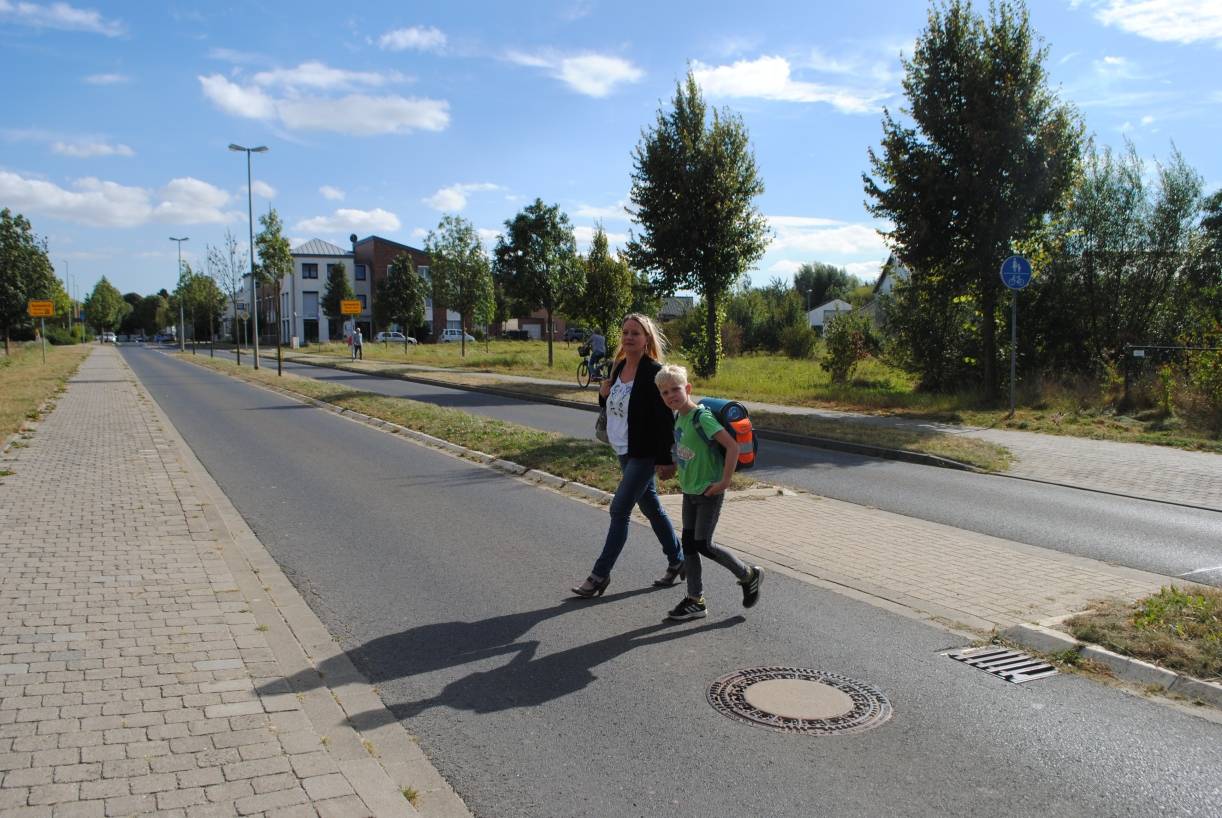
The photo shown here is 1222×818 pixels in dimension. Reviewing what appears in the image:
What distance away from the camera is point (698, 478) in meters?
5.25

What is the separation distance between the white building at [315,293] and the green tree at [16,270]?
39377 millimetres

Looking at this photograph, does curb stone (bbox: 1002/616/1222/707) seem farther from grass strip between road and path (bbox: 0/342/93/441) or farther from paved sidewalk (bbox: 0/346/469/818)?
grass strip between road and path (bbox: 0/342/93/441)

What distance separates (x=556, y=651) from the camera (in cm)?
483

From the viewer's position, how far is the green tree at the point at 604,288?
3250 cm

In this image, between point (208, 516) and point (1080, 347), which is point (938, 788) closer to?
point (208, 516)

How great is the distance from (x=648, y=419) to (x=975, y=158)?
14.8 metres

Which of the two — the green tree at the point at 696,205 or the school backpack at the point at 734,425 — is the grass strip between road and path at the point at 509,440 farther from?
the green tree at the point at 696,205

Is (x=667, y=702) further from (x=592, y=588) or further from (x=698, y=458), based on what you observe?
(x=592, y=588)

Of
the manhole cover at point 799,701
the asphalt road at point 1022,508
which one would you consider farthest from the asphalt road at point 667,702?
the asphalt road at point 1022,508

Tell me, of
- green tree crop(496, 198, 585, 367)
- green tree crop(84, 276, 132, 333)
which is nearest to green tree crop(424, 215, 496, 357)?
green tree crop(496, 198, 585, 367)

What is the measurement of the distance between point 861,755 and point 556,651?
1.77 metres

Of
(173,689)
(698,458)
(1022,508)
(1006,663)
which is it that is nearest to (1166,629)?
(1006,663)

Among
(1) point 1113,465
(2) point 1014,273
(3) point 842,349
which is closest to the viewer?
(1) point 1113,465

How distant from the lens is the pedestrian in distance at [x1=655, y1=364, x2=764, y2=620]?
5129mm
